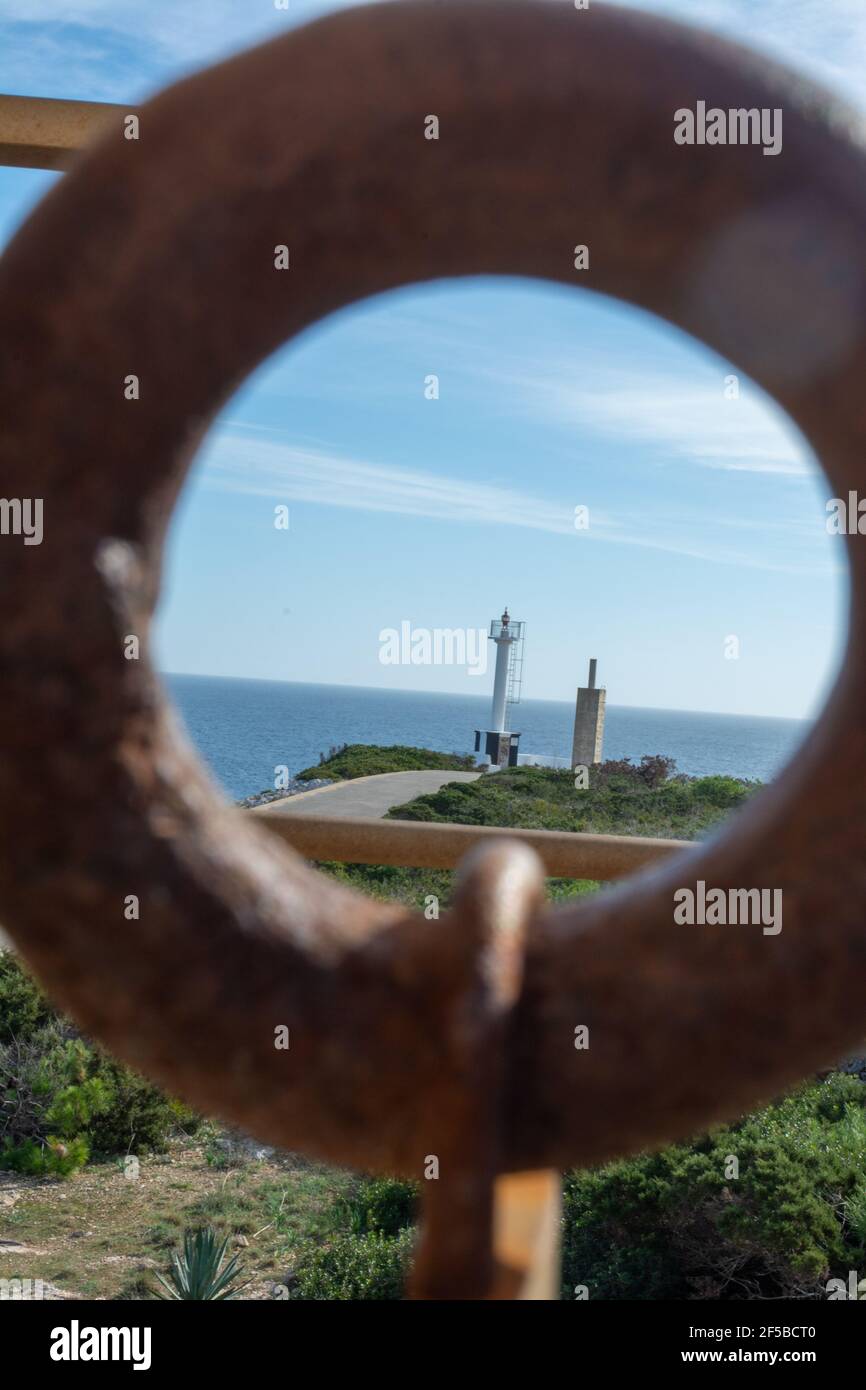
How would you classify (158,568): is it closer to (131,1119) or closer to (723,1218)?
(723,1218)

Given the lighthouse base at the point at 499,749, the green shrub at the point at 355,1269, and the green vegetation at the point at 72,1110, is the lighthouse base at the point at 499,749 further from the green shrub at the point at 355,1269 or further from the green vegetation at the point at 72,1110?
the green shrub at the point at 355,1269

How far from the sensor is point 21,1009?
531 centimetres

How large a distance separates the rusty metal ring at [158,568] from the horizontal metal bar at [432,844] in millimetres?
1421

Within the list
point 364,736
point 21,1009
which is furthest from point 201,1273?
point 364,736

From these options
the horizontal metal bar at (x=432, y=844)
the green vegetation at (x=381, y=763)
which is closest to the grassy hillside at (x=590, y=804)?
the horizontal metal bar at (x=432, y=844)

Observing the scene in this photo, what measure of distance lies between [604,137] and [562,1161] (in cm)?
62

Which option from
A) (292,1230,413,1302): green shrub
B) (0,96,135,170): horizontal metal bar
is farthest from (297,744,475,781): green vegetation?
(0,96,135,170): horizontal metal bar

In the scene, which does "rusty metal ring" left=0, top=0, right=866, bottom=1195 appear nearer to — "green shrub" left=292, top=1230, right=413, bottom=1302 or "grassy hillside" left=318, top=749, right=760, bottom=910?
"green shrub" left=292, top=1230, right=413, bottom=1302

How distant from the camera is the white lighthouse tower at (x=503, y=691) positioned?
24.1 meters

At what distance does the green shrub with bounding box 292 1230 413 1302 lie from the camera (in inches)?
147

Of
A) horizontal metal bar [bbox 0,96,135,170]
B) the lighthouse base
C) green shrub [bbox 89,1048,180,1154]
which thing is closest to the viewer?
horizontal metal bar [bbox 0,96,135,170]

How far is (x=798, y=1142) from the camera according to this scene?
13.0ft

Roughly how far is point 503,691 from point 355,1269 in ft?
75.8

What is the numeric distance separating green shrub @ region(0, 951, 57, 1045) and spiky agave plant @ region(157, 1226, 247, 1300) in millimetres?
1929
